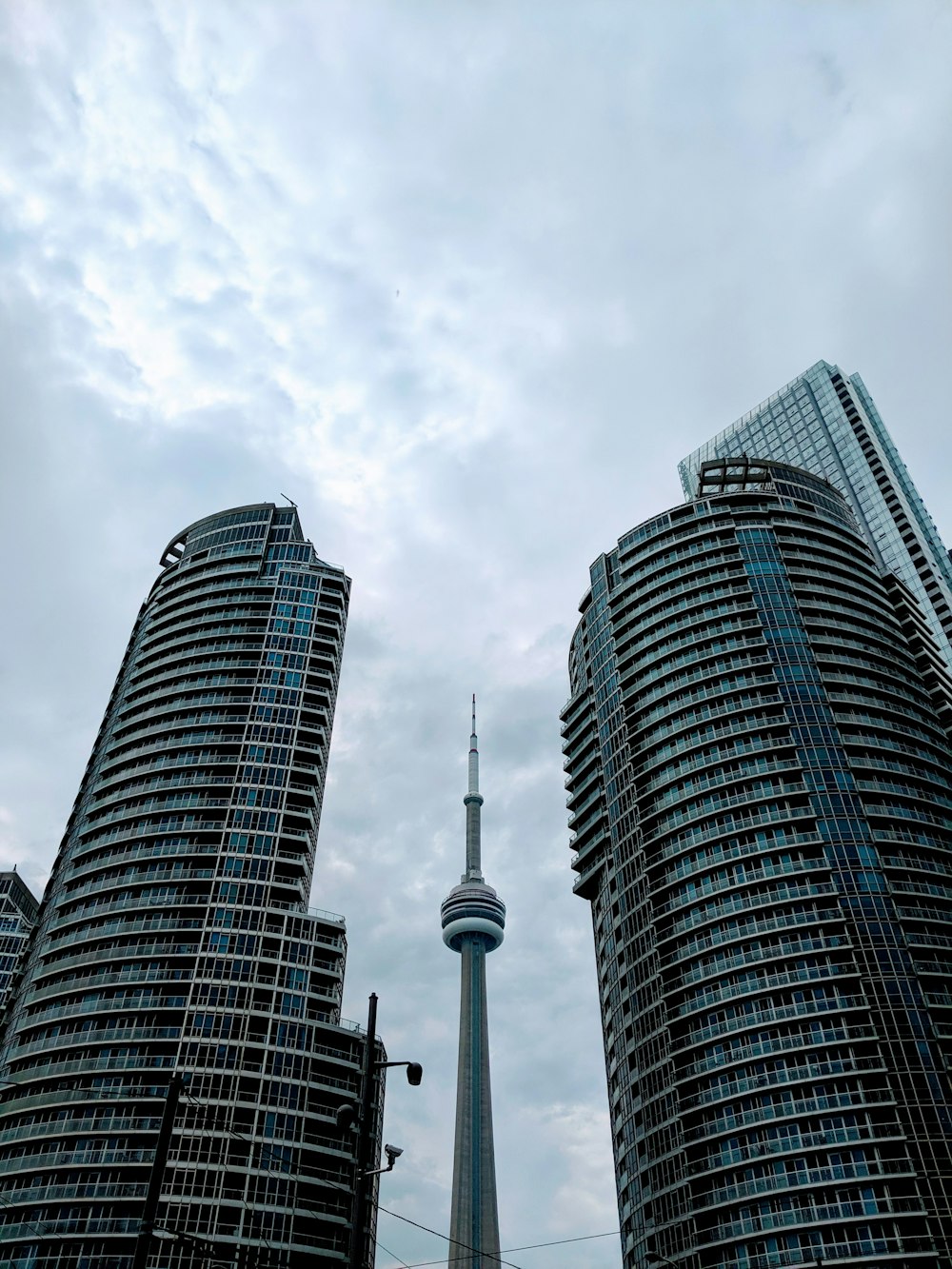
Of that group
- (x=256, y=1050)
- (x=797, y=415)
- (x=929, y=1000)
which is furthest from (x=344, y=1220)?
(x=797, y=415)

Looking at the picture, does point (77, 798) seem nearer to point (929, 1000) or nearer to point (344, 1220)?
point (344, 1220)

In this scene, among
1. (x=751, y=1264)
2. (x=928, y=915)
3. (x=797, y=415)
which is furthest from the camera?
(x=797, y=415)

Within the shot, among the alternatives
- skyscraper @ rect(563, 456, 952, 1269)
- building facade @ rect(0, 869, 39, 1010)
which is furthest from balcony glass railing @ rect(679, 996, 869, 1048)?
building facade @ rect(0, 869, 39, 1010)

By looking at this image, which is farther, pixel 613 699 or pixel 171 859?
→ pixel 613 699

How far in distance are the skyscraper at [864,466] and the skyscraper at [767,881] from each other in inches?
1614

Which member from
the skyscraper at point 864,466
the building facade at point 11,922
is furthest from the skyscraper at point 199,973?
the skyscraper at point 864,466

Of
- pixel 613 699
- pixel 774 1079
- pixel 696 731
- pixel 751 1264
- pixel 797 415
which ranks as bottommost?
pixel 751 1264

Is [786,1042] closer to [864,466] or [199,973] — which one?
[199,973]

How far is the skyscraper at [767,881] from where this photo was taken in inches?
3105

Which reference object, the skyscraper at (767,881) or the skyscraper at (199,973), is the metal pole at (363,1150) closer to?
the skyscraper at (199,973)

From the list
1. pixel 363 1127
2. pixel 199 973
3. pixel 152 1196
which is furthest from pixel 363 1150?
pixel 199 973

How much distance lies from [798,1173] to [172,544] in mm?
106257

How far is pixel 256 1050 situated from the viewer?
91.7 meters

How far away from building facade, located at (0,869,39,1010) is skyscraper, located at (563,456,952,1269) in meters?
81.9
